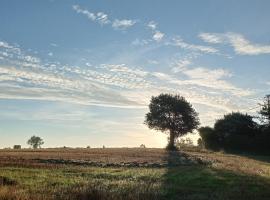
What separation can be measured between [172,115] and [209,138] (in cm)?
1068

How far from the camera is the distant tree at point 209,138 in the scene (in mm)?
113188

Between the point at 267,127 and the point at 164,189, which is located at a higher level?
the point at 267,127

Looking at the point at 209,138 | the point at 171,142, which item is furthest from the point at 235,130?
the point at 171,142

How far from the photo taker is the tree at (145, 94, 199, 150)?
118 metres

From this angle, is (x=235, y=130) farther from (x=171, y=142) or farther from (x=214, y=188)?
(x=214, y=188)

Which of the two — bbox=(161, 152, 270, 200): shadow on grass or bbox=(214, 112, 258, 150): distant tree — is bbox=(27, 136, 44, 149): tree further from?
bbox=(161, 152, 270, 200): shadow on grass

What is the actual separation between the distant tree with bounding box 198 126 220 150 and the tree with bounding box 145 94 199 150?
3851mm

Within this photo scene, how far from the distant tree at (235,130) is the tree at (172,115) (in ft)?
23.8

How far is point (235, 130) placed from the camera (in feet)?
362

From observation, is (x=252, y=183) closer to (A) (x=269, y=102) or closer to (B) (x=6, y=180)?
(B) (x=6, y=180)

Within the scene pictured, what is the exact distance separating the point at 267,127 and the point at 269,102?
6.51m

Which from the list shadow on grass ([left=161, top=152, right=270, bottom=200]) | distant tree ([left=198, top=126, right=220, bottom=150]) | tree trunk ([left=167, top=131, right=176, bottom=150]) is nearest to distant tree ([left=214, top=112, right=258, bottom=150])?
distant tree ([left=198, top=126, right=220, bottom=150])

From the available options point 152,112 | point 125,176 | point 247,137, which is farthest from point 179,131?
point 125,176

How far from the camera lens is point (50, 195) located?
2183 centimetres
